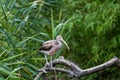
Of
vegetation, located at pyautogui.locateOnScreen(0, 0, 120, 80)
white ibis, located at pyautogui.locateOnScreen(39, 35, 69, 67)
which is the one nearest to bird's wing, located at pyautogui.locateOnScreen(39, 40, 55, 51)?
white ibis, located at pyautogui.locateOnScreen(39, 35, 69, 67)

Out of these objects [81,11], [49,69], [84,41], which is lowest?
[84,41]

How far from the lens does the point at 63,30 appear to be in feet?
11.7

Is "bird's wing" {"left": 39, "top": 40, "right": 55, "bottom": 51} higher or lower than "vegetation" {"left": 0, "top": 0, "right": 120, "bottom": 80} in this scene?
higher

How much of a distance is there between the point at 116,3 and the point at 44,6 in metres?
0.61

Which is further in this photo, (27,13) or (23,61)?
(27,13)

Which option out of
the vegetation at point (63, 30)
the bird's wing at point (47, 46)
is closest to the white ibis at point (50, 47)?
the bird's wing at point (47, 46)

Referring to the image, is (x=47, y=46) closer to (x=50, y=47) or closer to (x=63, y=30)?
(x=50, y=47)

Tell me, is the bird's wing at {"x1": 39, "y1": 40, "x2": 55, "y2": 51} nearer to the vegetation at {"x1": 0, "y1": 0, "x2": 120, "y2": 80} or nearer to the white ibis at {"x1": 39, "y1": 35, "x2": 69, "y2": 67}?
the white ibis at {"x1": 39, "y1": 35, "x2": 69, "y2": 67}

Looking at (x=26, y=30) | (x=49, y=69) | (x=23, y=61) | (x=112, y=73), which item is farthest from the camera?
(x=112, y=73)

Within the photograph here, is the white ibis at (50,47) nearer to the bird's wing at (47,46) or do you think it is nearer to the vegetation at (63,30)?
the bird's wing at (47,46)

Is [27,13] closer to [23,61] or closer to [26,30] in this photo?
[26,30]

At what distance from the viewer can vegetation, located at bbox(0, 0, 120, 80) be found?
2.93m

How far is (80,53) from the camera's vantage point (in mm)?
3975

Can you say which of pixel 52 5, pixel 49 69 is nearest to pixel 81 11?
pixel 52 5
